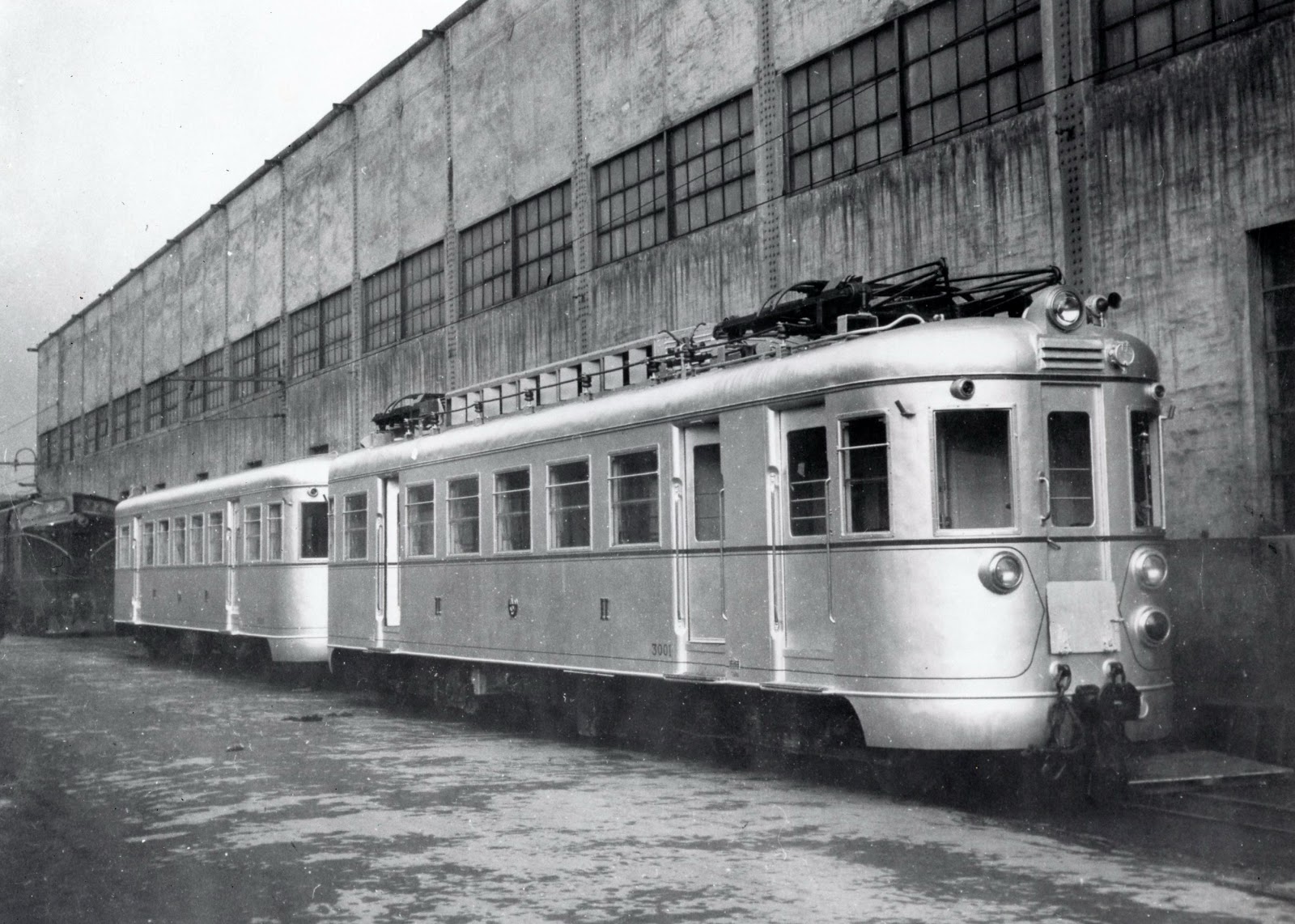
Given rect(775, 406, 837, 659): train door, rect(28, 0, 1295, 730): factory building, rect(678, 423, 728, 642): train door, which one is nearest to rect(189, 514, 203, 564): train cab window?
rect(28, 0, 1295, 730): factory building

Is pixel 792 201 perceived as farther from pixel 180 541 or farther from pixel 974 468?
pixel 180 541

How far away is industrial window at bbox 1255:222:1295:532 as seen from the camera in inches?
474

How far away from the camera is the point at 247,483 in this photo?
70.0ft

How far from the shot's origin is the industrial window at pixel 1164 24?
12305mm

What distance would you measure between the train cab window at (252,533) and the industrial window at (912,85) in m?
9.08

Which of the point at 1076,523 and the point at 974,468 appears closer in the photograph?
the point at 974,468

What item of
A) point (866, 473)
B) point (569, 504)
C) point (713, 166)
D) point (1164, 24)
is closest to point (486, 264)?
point (713, 166)

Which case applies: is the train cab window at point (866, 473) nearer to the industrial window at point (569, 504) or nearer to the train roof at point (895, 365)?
the train roof at point (895, 365)

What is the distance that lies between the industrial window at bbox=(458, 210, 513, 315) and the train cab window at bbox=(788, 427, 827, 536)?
52.8ft

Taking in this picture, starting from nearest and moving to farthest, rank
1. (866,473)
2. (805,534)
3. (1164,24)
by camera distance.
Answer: (866,473)
(805,534)
(1164,24)

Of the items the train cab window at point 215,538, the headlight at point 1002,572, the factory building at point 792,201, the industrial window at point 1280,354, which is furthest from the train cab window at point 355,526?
the industrial window at point 1280,354

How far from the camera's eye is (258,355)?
38.3 meters

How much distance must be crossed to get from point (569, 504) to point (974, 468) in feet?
14.8

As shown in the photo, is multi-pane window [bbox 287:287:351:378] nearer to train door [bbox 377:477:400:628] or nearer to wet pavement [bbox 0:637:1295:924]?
train door [bbox 377:477:400:628]
